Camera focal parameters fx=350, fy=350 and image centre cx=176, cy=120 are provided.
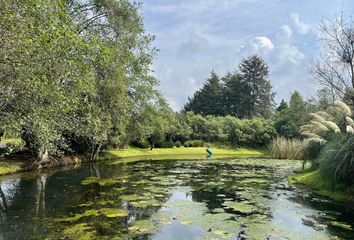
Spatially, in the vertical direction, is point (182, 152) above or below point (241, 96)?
below

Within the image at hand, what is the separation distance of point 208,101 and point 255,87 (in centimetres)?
1238

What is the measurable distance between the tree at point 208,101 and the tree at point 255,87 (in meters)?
6.34

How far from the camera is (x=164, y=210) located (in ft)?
41.5

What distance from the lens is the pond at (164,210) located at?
980 centimetres

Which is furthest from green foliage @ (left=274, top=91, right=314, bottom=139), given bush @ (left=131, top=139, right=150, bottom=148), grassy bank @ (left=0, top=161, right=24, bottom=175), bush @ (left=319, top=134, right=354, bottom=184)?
grassy bank @ (left=0, top=161, right=24, bottom=175)

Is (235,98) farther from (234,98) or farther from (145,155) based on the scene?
(145,155)

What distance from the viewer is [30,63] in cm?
1138

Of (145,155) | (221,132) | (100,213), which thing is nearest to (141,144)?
(145,155)

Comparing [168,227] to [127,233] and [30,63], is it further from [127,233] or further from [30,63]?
[30,63]

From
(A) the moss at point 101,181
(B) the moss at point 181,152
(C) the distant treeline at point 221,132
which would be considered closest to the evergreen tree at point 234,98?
(C) the distant treeline at point 221,132

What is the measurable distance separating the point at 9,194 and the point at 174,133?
1502 inches

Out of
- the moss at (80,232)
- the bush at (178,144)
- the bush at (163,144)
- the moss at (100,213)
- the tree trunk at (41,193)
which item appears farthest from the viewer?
the bush at (178,144)

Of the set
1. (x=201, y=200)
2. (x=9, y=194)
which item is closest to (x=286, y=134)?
(x=201, y=200)

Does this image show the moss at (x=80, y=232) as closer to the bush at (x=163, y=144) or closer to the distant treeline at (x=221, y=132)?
the bush at (x=163, y=144)
